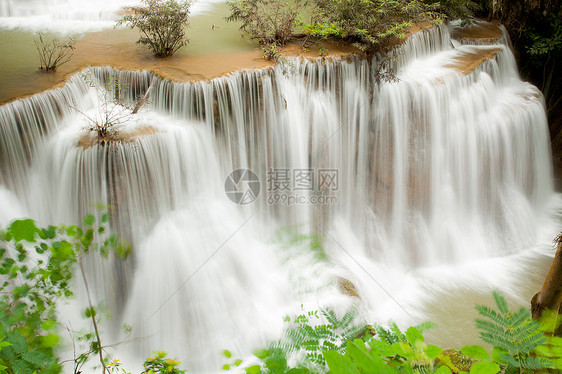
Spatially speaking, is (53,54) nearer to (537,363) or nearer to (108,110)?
(108,110)

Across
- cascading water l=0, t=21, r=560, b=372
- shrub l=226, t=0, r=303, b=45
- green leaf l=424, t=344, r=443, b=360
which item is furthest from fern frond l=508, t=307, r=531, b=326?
shrub l=226, t=0, r=303, b=45

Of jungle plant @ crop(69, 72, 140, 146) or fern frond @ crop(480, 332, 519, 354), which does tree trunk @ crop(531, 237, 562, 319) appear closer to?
fern frond @ crop(480, 332, 519, 354)

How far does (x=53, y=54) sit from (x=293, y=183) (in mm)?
4568

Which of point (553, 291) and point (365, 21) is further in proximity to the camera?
point (365, 21)

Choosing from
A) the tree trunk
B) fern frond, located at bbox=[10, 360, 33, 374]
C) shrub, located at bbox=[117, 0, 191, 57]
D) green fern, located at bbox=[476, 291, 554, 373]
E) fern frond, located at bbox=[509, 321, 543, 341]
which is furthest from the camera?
shrub, located at bbox=[117, 0, 191, 57]

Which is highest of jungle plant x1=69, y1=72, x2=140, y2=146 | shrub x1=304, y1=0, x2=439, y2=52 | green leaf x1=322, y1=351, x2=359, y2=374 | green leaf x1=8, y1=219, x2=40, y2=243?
shrub x1=304, y1=0, x2=439, y2=52

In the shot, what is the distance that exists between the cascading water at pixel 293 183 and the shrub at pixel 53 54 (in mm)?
642

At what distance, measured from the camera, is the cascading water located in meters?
5.65

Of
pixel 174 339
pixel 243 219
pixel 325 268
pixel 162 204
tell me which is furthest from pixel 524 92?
pixel 174 339

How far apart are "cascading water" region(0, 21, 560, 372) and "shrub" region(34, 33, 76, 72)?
642mm

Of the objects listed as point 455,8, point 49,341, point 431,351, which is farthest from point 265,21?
point 431,351

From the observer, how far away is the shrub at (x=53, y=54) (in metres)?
6.79

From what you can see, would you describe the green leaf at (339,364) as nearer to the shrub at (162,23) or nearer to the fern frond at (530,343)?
the fern frond at (530,343)

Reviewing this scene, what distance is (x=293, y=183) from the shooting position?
7117mm
